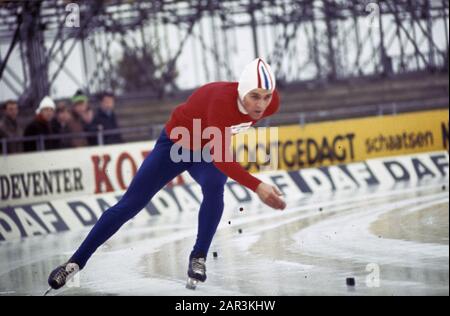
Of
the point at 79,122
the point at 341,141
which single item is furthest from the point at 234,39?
the point at 79,122

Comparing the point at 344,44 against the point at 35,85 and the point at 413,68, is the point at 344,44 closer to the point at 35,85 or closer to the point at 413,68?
the point at 413,68

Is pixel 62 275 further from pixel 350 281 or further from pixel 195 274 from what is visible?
pixel 350 281

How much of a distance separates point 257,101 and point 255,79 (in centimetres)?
17

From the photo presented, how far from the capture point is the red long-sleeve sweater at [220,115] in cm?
657

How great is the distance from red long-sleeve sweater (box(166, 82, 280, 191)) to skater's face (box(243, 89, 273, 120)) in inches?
3.6

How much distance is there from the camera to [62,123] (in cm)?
1511

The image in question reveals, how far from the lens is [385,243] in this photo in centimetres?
898

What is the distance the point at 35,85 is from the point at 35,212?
27.8 ft

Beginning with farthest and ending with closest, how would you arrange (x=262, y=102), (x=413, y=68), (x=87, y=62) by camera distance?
(x=413, y=68) → (x=87, y=62) → (x=262, y=102)

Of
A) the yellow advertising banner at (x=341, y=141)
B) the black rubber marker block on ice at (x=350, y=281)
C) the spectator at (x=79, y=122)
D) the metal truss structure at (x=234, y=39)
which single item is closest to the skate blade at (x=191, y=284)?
the black rubber marker block on ice at (x=350, y=281)

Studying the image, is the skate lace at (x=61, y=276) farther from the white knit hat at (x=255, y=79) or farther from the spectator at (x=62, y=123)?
the spectator at (x=62, y=123)

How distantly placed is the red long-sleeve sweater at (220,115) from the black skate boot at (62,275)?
1.24 meters

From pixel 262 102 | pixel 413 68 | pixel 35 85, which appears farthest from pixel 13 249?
pixel 413 68

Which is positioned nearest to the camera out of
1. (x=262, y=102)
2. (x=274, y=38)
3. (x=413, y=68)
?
(x=262, y=102)
